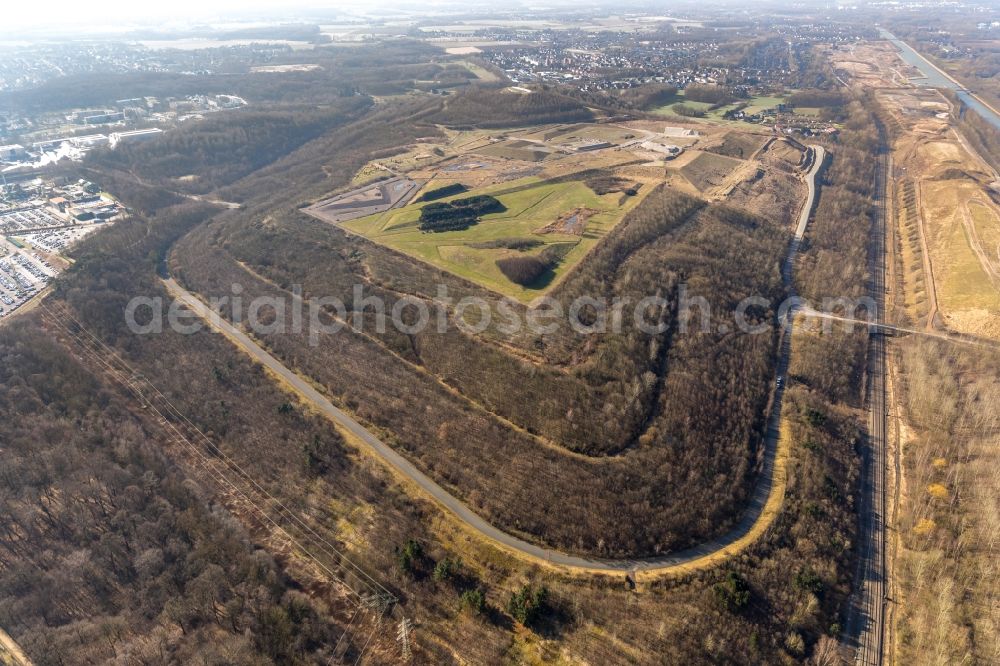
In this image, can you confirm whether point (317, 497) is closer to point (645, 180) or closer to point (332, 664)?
point (332, 664)

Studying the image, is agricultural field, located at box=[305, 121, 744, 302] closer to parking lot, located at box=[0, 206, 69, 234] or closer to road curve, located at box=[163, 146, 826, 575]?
road curve, located at box=[163, 146, 826, 575]

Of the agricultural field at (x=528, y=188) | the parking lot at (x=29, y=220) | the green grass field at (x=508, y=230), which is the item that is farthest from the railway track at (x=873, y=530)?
the parking lot at (x=29, y=220)

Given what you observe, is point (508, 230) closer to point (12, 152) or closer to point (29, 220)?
point (29, 220)

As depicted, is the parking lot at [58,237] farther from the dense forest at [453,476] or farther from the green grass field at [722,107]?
the green grass field at [722,107]

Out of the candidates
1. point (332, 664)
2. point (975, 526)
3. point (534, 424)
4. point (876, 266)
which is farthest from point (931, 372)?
point (332, 664)

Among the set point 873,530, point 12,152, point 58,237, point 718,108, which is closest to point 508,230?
point 873,530

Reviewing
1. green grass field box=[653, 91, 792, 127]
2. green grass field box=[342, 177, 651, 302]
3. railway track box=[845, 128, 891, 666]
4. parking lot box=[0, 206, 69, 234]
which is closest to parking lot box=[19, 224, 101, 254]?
parking lot box=[0, 206, 69, 234]
